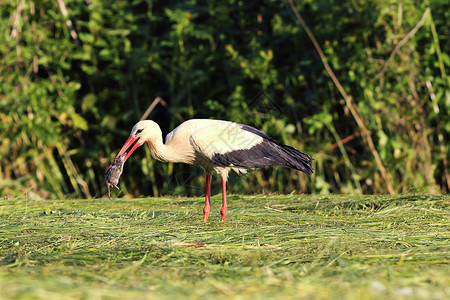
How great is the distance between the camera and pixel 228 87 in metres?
7.35

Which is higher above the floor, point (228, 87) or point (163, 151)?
point (228, 87)

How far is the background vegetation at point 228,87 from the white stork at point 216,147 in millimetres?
1407

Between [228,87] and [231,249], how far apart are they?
169 inches

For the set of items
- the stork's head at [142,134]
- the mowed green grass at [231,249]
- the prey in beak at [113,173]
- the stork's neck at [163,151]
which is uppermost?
the stork's head at [142,134]

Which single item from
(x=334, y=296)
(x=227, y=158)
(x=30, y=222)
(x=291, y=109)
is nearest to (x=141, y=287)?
(x=334, y=296)

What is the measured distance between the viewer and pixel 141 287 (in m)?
2.32

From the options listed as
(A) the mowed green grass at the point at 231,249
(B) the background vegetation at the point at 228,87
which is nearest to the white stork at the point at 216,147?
(A) the mowed green grass at the point at 231,249

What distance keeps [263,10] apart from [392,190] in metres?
2.60

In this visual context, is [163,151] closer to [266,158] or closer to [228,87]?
[266,158]

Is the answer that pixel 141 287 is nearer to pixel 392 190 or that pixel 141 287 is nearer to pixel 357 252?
pixel 357 252

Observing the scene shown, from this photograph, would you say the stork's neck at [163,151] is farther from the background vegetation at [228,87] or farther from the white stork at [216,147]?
the background vegetation at [228,87]

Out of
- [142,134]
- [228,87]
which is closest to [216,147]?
[142,134]

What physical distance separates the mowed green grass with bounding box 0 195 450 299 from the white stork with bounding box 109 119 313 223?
348mm

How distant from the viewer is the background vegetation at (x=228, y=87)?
639 centimetres
